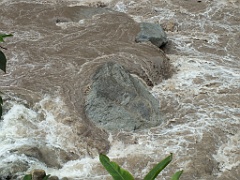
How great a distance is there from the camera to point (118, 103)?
23.5 feet

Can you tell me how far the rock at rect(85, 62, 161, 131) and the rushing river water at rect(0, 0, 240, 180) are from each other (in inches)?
8.2

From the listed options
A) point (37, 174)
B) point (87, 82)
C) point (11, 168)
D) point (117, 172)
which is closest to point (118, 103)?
point (87, 82)

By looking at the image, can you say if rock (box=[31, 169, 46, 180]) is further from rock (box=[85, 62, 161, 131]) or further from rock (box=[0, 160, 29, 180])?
rock (box=[85, 62, 161, 131])

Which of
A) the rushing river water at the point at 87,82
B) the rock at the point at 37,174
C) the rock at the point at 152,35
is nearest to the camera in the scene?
the rock at the point at 37,174

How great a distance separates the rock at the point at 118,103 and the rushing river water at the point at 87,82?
207 millimetres

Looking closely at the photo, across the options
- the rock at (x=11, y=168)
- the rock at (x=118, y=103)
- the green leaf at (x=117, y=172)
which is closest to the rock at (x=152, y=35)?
the rock at (x=118, y=103)

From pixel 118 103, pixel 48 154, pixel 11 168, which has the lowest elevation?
pixel 48 154

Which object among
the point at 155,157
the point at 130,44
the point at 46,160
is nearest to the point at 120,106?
the point at 155,157

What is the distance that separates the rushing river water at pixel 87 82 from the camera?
6.16 meters

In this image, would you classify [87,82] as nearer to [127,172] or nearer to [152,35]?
[152,35]

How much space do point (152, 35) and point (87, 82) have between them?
2567 mm

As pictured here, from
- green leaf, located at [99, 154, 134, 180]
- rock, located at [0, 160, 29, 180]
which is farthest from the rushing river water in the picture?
green leaf, located at [99, 154, 134, 180]

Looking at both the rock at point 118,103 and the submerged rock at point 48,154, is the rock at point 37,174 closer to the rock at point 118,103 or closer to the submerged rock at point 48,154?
the submerged rock at point 48,154

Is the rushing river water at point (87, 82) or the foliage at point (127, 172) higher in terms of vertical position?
the foliage at point (127, 172)
